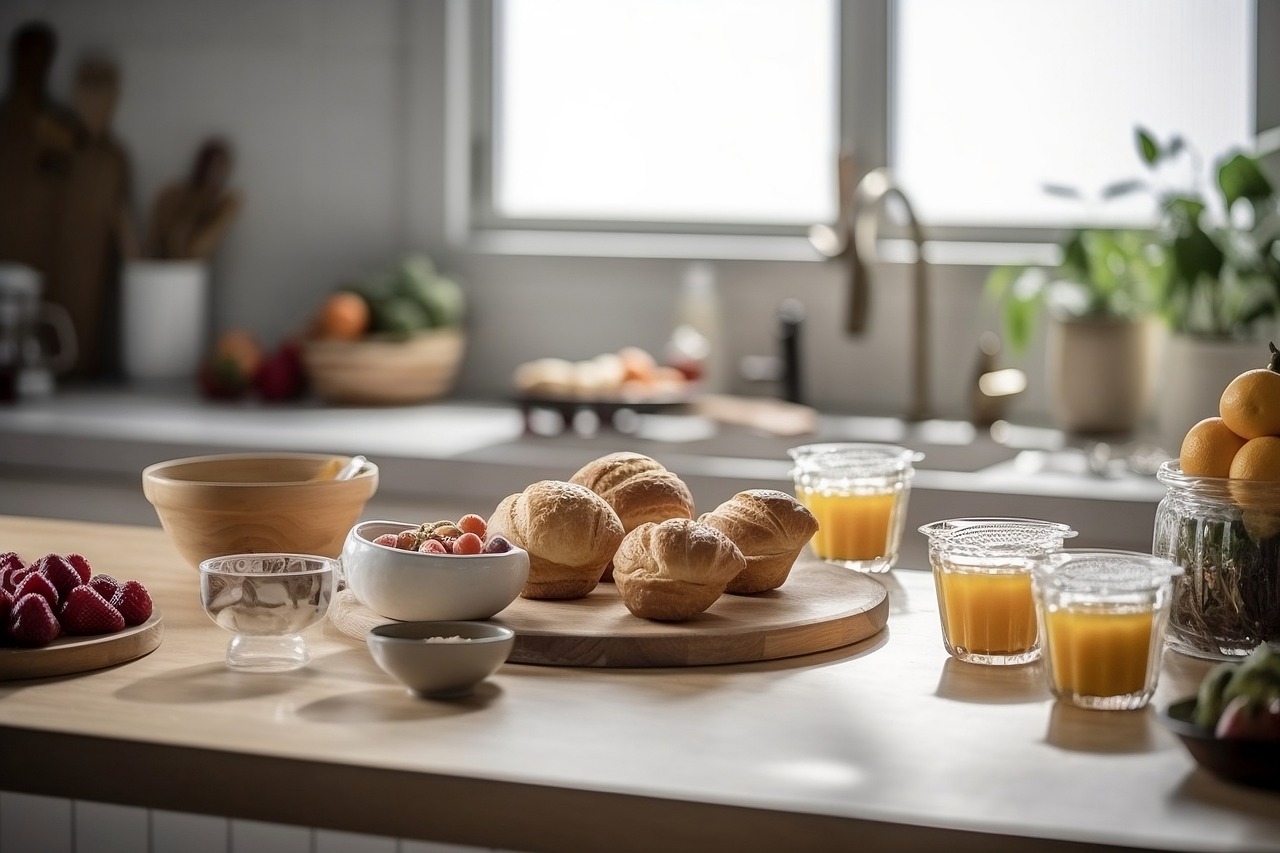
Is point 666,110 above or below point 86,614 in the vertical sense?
above

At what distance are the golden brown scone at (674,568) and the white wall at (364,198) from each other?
6.32 ft

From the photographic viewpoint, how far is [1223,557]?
1.18m

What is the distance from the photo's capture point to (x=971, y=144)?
312cm

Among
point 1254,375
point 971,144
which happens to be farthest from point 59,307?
point 1254,375

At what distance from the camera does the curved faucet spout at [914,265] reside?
9.32ft

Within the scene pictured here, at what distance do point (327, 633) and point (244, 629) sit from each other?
12cm

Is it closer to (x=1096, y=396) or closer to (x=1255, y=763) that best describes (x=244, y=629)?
(x=1255, y=763)

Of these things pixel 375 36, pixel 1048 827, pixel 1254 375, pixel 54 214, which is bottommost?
pixel 1048 827

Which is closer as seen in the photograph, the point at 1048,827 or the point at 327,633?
the point at 1048,827

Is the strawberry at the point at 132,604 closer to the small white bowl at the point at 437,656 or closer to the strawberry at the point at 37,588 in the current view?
the strawberry at the point at 37,588

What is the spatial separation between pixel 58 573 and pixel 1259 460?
903 mm

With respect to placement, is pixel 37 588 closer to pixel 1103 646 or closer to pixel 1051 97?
pixel 1103 646

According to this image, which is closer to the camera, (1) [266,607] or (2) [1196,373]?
(1) [266,607]

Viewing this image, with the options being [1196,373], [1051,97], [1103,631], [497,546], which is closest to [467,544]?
[497,546]
